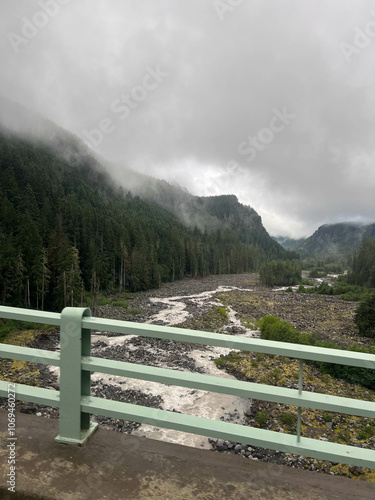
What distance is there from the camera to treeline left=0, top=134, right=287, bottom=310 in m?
32.1

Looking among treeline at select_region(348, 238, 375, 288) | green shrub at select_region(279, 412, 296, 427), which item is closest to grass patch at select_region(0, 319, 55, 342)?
green shrub at select_region(279, 412, 296, 427)

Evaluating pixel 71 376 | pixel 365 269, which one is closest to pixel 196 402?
pixel 71 376

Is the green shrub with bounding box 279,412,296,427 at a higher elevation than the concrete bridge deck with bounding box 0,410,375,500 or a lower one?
lower

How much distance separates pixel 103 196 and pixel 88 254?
84229 mm

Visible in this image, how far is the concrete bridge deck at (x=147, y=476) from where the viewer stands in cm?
189

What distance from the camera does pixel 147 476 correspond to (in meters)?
2.02

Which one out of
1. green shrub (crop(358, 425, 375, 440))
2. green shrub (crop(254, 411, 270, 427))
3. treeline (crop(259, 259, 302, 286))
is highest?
treeline (crop(259, 259, 302, 286))

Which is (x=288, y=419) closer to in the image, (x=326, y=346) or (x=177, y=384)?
(x=326, y=346)

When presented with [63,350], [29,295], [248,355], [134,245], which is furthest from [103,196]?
[63,350]

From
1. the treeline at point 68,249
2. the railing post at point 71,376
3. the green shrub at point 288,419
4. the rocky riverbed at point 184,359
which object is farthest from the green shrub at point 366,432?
the treeline at point 68,249

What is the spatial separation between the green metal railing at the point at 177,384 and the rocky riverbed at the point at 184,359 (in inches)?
377

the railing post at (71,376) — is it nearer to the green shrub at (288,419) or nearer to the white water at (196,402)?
the white water at (196,402)

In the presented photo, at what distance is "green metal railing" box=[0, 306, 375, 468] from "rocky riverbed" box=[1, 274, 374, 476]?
31.4 ft

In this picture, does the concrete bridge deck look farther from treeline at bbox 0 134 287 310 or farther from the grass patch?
treeline at bbox 0 134 287 310
